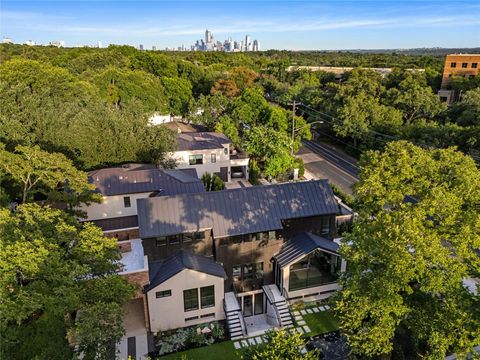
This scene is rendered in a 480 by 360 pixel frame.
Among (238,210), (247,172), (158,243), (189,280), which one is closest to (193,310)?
(189,280)

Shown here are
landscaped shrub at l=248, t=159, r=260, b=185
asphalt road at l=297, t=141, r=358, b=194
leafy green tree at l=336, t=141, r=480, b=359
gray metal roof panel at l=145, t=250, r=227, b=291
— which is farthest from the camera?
asphalt road at l=297, t=141, r=358, b=194

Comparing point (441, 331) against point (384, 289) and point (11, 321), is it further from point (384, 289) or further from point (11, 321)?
point (11, 321)

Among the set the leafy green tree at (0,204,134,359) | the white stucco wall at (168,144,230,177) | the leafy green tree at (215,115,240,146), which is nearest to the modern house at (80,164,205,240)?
the leafy green tree at (0,204,134,359)

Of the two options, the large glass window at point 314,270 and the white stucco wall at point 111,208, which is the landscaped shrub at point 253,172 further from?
the large glass window at point 314,270

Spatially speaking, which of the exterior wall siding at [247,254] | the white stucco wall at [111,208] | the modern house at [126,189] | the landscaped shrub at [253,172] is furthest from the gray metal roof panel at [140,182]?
the landscaped shrub at [253,172]

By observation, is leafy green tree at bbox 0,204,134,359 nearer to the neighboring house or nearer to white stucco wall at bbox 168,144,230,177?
white stucco wall at bbox 168,144,230,177

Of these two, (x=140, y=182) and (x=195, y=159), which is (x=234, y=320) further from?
(x=195, y=159)
